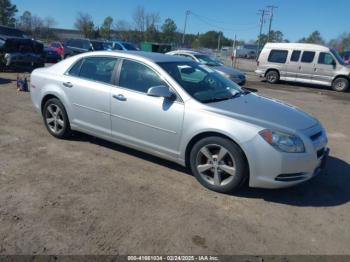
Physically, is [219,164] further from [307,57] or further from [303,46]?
[303,46]

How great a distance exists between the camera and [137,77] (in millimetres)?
4812

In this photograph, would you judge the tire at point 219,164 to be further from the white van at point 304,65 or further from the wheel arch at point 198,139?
the white van at point 304,65

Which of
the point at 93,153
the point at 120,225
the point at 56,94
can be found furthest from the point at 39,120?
the point at 120,225

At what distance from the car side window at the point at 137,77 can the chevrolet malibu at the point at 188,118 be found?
0.01m

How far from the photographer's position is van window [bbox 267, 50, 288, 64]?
1755 cm

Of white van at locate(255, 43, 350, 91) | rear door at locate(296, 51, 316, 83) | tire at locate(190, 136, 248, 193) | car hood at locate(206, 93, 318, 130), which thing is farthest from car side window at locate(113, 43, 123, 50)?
tire at locate(190, 136, 248, 193)

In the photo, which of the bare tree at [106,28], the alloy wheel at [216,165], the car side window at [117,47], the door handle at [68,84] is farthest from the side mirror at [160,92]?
the bare tree at [106,28]

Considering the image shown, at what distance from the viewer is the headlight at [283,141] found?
3.81m

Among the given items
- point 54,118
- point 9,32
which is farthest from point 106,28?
point 54,118

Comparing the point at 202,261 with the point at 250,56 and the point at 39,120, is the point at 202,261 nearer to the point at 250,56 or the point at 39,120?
the point at 39,120

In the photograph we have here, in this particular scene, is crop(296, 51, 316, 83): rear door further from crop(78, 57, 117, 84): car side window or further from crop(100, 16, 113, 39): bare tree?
crop(100, 16, 113, 39): bare tree

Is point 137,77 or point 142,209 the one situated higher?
point 137,77

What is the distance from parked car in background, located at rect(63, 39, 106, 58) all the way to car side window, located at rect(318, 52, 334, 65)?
12.4 m

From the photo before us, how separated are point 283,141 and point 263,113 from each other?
23.1 inches
